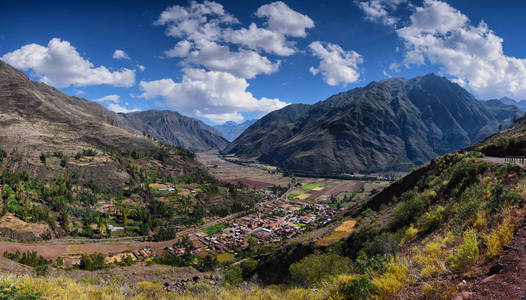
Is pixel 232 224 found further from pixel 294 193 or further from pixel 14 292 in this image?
pixel 14 292

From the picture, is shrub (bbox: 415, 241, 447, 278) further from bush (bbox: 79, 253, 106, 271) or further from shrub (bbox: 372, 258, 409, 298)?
bush (bbox: 79, 253, 106, 271)

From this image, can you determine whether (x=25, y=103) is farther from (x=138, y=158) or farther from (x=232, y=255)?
(x=232, y=255)

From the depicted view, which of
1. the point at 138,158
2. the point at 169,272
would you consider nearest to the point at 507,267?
the point at 169,272

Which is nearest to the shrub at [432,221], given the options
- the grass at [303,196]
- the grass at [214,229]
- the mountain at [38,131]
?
the grass at [214,229]

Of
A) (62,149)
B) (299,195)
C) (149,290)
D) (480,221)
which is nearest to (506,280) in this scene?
(480,221)

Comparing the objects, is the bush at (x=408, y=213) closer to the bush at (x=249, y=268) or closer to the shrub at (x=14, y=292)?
the bush at (x=249, y=268)

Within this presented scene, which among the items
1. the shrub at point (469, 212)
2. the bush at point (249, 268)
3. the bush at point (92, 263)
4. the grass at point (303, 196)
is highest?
the shrub at point (469, 212)

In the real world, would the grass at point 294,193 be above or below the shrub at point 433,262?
below
